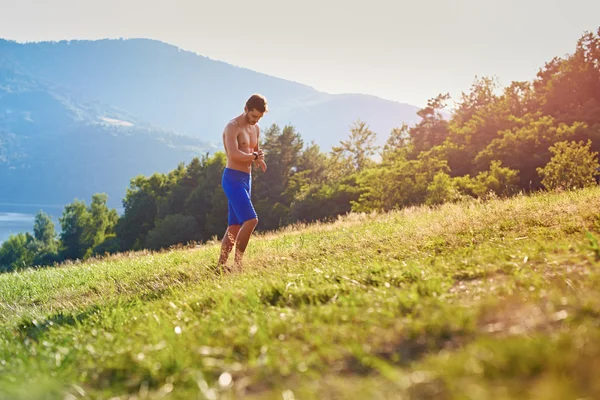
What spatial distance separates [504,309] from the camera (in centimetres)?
288

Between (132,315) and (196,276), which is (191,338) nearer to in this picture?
(132,315)

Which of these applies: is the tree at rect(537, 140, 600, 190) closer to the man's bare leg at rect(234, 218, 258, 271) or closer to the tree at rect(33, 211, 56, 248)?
the man's bare leg at rect(234, 218, 258, 271)

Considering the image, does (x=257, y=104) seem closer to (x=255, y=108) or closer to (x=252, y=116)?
(x=255, y=108)

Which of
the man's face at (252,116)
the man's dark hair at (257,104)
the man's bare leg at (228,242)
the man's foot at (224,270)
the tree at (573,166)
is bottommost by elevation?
the man's foot at (224,270)

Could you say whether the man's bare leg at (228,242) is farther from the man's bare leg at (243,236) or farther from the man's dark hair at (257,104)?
the man's dark hair at (257,104)

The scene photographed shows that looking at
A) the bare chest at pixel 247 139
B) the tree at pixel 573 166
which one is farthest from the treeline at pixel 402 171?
the bare chest at pixel 247 139

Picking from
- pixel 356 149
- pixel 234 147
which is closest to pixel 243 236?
pixel 234 147

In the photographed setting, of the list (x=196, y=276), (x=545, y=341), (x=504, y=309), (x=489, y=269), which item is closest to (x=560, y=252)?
(x=489, y=269)

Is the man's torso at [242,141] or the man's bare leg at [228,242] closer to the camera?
the man's torso at [242,141]

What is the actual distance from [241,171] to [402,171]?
2790 centimetres

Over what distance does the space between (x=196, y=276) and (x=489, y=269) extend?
14.0 feet

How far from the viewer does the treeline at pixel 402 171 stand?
30859 mm

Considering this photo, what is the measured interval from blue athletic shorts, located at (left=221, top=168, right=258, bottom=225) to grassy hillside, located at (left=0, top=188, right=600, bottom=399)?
4.84 feet

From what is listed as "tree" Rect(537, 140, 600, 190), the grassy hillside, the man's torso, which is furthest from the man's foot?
"tree" Rect(537, 140, 600, 190)
